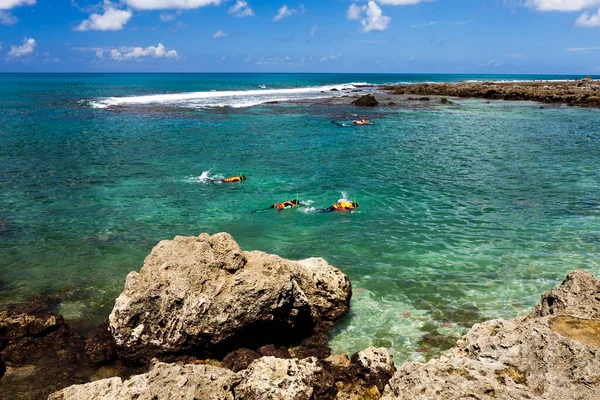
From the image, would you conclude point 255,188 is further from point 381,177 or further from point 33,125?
point 33,125

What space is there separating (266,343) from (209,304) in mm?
1632

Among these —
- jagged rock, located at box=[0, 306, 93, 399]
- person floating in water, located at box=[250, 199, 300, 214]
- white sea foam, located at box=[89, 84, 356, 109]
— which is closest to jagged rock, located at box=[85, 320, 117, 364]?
jagged rock, located at box=[0, 306, 93, 399]

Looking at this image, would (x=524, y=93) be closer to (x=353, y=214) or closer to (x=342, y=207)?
(x=342, y=207)

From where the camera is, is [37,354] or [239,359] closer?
[239,359]

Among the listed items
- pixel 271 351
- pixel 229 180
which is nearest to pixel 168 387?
pixel 271 351

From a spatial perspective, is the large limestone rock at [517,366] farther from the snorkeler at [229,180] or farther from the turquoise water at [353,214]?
the snorkeler at [229,180]

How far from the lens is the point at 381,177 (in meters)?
24.8

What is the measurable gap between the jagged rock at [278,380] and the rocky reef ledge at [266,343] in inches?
0.7

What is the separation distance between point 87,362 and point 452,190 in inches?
717

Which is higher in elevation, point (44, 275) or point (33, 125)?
point (33, 125)

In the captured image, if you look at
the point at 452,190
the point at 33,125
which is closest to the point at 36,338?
the point at 452,190

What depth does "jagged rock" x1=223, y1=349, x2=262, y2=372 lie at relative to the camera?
28.2 ft

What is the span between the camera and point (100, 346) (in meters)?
9.44

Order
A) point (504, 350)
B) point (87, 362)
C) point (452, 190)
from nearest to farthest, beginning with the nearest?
point (504, 350) < point (87, 362) < point (452, 190)
